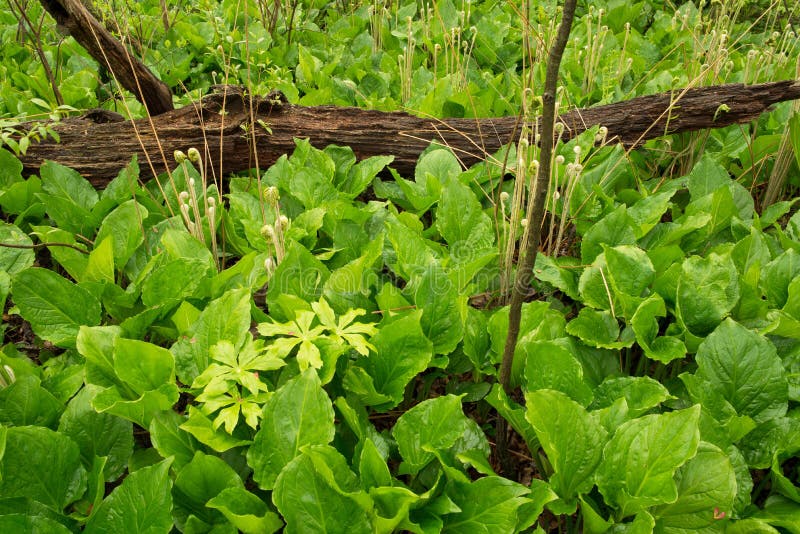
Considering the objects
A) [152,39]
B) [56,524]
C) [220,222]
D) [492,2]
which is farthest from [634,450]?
[492,2]

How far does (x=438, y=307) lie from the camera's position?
6.98 feet

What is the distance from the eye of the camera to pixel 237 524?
1.61 meters

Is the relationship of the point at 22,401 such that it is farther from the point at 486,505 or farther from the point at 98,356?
the point at 486,505

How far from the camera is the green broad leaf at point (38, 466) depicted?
171 centimetres

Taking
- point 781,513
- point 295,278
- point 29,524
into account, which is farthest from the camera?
point 295,278

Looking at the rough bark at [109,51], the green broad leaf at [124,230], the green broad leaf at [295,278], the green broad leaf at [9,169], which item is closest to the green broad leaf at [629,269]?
the green broad leaf at [295,278]

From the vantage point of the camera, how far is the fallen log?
9.86 ft

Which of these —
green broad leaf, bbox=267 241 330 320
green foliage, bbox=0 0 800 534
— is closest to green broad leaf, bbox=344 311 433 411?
green foliage, bbox=0 0 800 534

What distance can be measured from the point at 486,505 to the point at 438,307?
25.9 inches

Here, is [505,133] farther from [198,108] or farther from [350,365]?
[350,365]

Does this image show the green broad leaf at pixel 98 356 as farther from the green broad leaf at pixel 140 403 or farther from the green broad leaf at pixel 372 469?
the green broad leaf at pixel 372 469

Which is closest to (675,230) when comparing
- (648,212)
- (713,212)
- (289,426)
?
(648,212)

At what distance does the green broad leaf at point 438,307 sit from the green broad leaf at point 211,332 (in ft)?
1.81

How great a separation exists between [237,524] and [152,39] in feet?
13.5
